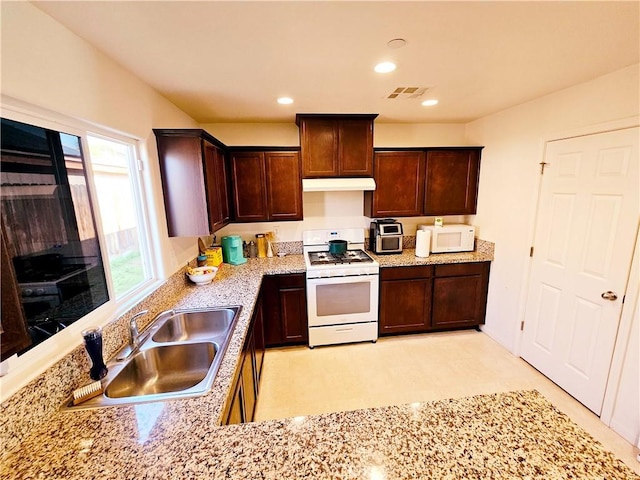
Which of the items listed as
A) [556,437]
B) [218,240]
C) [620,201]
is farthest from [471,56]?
[218,240]

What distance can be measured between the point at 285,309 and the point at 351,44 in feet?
7.53

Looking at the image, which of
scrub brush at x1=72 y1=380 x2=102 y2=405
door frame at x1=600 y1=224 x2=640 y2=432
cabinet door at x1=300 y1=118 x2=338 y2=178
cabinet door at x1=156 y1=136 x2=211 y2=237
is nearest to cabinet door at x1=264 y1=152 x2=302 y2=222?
cabinet door at x1=300 y1=118 x2=338 y2=178

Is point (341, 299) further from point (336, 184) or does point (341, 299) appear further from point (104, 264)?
point (104, 264)

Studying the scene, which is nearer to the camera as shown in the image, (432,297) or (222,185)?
(222,185)

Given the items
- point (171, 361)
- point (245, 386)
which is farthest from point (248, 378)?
point (171, 361)

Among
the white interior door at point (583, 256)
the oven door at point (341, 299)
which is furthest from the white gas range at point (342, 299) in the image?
the white interior door at point (583, 256)

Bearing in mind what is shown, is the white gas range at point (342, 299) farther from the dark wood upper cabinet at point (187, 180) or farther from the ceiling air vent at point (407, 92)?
the ceiling air vent at point (407, 92)

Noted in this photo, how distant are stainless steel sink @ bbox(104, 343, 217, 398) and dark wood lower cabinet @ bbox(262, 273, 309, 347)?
1152 millimetres

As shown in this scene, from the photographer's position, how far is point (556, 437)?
0.84 meters

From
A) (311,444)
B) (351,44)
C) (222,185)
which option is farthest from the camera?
(222,185)

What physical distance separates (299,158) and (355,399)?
2.34 meters

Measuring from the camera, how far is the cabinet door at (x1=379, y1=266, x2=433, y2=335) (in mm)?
2902

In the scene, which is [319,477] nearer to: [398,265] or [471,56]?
[471,56]

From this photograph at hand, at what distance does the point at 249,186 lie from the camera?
9.52ft
